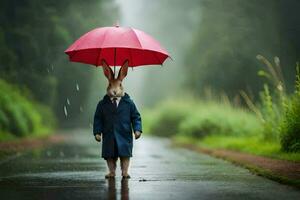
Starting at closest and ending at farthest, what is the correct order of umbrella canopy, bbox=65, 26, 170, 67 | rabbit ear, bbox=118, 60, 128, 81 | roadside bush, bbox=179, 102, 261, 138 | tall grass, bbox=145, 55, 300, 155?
umbrella canopy, bbox=65, 26, 170, 67, rabbit ear, bbox=118, 60, 128, 81, tall grass, bbox=145, 55, 300, 155, roadside bush, bbox=179, 102, 261, 138

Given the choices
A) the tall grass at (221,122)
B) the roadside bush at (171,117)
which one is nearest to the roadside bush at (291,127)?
the tall grass at (221,122)

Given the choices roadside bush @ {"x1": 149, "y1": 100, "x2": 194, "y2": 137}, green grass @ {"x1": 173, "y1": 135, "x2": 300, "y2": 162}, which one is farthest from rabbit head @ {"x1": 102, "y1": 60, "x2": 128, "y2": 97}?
roadside bush @ {"x1": 149, "y1": 100, "x2": 194, "y2": 137}

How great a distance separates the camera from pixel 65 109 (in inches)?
2024

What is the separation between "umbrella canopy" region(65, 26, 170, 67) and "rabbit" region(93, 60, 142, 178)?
503mm

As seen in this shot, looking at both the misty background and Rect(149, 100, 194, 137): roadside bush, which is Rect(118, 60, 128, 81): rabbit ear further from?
Rect(149, 100, 194, 137): roadside bush

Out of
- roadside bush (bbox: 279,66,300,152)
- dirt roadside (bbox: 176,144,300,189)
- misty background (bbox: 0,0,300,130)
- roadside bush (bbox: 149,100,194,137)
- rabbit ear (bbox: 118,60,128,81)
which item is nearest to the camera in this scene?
dirt roadside (bbox: 176,144,300,189)

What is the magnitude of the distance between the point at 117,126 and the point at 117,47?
51.1 inches

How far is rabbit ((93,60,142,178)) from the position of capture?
10609mm

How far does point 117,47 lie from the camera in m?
10.6

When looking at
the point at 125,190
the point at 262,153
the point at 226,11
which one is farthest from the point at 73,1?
the point at 125,190

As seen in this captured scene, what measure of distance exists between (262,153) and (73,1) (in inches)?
818

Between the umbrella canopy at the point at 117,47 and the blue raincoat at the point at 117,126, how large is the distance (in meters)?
0.95

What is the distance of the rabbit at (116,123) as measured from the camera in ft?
34.8

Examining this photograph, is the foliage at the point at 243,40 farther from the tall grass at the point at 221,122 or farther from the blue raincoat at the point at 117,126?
the blue raincoat at the point at 117,126
